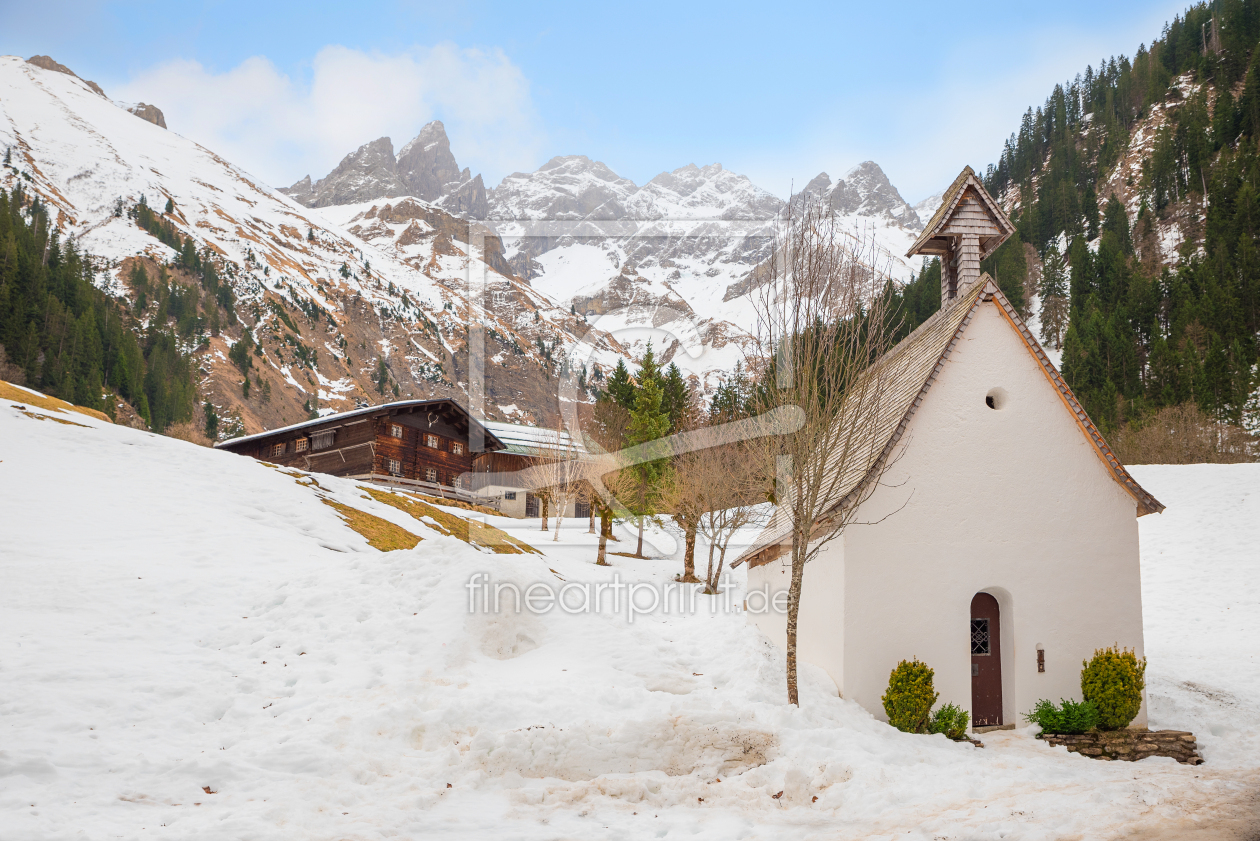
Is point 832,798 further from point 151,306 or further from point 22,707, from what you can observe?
point 151,306

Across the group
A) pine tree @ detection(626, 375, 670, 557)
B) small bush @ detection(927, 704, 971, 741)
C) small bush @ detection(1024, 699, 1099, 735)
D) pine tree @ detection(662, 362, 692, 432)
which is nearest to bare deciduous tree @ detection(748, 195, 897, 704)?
small bush @ detection(927, 704, 971, 741)

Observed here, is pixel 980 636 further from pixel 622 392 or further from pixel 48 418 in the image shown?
pixel 48 418

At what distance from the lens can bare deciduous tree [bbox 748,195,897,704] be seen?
11.6m

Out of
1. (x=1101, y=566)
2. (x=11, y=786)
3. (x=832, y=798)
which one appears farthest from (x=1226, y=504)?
(x=11, y=786)

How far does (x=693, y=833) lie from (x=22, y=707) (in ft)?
26.1

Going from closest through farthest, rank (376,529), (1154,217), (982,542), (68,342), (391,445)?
(982,542) → (376,529) → (391,445) → (68,342) → (1154,217)

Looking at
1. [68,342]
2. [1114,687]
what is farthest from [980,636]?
[68,342]

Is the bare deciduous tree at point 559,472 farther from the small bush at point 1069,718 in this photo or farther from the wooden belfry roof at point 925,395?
the small bush at point 1069,718

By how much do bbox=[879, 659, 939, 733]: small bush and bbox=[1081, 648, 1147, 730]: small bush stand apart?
2959 mm

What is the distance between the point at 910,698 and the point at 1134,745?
370 cm

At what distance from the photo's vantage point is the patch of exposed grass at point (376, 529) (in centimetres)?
1969

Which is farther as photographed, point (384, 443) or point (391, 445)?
point (391, 445)

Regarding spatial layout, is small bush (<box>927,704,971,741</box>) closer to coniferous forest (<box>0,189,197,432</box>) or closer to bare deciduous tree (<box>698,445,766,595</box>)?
bare deciduous tree (<box>698,445,766,595</box>)

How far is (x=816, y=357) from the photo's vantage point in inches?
463
